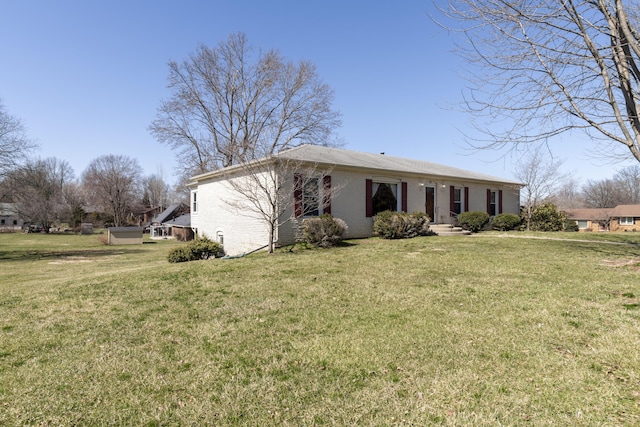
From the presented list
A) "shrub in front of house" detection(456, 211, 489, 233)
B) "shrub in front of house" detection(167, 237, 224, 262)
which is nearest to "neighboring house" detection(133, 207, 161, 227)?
"shrub in front of house" detection(167, 237, 224, 262)

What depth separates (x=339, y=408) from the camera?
2480 mm

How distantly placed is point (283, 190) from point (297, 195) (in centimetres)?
61

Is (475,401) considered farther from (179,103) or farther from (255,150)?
(179,103)

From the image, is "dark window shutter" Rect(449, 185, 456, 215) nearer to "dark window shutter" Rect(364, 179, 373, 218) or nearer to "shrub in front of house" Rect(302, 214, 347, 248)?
"dark window shutter" Rect(364, 179, 373, 218)

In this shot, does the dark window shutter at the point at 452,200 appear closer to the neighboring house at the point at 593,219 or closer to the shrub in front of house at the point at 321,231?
the shrub in front of house at the point at 321,231

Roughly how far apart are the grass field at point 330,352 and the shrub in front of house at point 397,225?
6.40 m

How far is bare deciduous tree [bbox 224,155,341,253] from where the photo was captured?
36.1 ft

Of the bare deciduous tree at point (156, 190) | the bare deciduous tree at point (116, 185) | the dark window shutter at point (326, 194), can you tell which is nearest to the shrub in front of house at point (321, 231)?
the dark window shutter at point (326, 194)

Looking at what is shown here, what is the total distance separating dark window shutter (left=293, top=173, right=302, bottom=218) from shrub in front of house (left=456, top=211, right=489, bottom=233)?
380 inches

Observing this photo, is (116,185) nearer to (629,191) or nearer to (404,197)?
(404,197)

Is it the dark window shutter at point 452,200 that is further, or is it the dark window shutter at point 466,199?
the dark window shutter at point 466,199

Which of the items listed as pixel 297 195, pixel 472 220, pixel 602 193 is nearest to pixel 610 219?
pixel 602 193

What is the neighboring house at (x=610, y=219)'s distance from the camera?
4383 centimetres

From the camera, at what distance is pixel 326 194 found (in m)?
12.3
